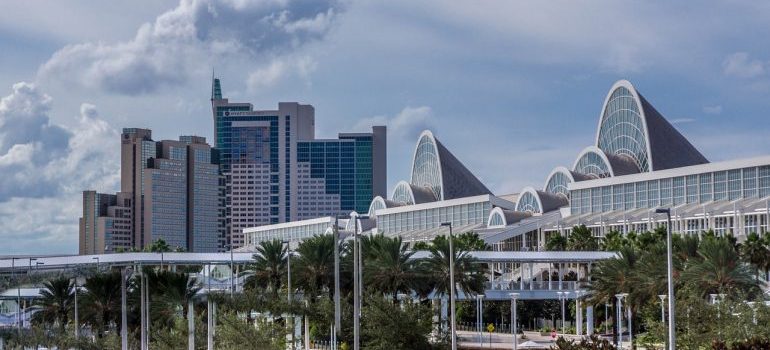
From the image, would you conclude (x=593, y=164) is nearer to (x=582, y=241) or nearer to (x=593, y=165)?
(x=593, y=165)

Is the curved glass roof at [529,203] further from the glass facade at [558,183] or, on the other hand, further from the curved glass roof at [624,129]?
the curved glass roof at [624,129]

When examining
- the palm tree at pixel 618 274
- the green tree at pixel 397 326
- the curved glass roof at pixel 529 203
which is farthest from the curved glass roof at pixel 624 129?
the green tree at pixel 397 326

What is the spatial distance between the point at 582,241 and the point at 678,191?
1722cm

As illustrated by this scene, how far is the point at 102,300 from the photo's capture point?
71.7 m

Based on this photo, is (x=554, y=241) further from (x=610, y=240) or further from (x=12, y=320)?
(x=12, y=320)

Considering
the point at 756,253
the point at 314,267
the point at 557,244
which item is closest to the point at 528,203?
the point at 557,244

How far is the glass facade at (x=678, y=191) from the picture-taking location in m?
133

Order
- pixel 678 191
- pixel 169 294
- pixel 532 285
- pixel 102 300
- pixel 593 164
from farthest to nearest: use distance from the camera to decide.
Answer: pixel 593 164, pixel 678 191, pixel 532 285, pixel 102 300, pixel 169 294

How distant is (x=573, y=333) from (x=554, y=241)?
80.8ft

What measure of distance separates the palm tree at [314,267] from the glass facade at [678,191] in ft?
200

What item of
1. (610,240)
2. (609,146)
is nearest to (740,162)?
(610,240)

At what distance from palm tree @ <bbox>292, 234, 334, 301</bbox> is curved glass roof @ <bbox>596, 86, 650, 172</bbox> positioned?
8780 centimetres

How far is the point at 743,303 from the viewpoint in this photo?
61.4 meters

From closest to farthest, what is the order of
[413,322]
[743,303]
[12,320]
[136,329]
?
1. [743,303]
2. [413,322]
3. [136,329]
4. [12,320]
